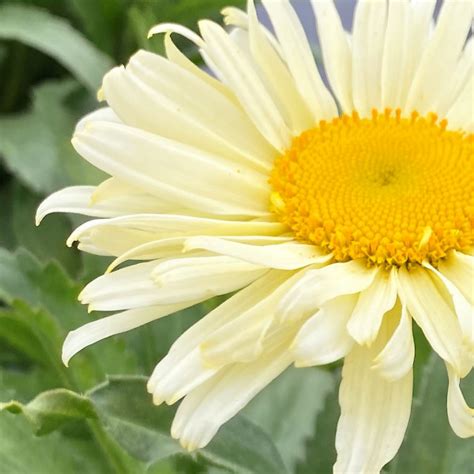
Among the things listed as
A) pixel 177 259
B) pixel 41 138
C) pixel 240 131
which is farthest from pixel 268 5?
pixel 41 138

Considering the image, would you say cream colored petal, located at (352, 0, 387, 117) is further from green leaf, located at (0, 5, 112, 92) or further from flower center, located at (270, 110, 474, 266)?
green leaf, located at (0, 5, 112, 92)

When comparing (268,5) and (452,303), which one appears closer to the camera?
Result: (452,303)

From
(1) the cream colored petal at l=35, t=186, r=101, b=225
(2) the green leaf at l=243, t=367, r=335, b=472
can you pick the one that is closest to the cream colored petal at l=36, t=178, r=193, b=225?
(1) the cream colored petal at l=35, t=186, r=101, b=225

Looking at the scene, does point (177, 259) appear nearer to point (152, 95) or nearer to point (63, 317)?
point (152, 95)

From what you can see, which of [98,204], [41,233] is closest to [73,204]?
[98,204]

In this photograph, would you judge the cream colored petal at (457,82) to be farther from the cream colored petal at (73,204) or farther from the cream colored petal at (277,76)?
the cream colored petal at (73,204)
